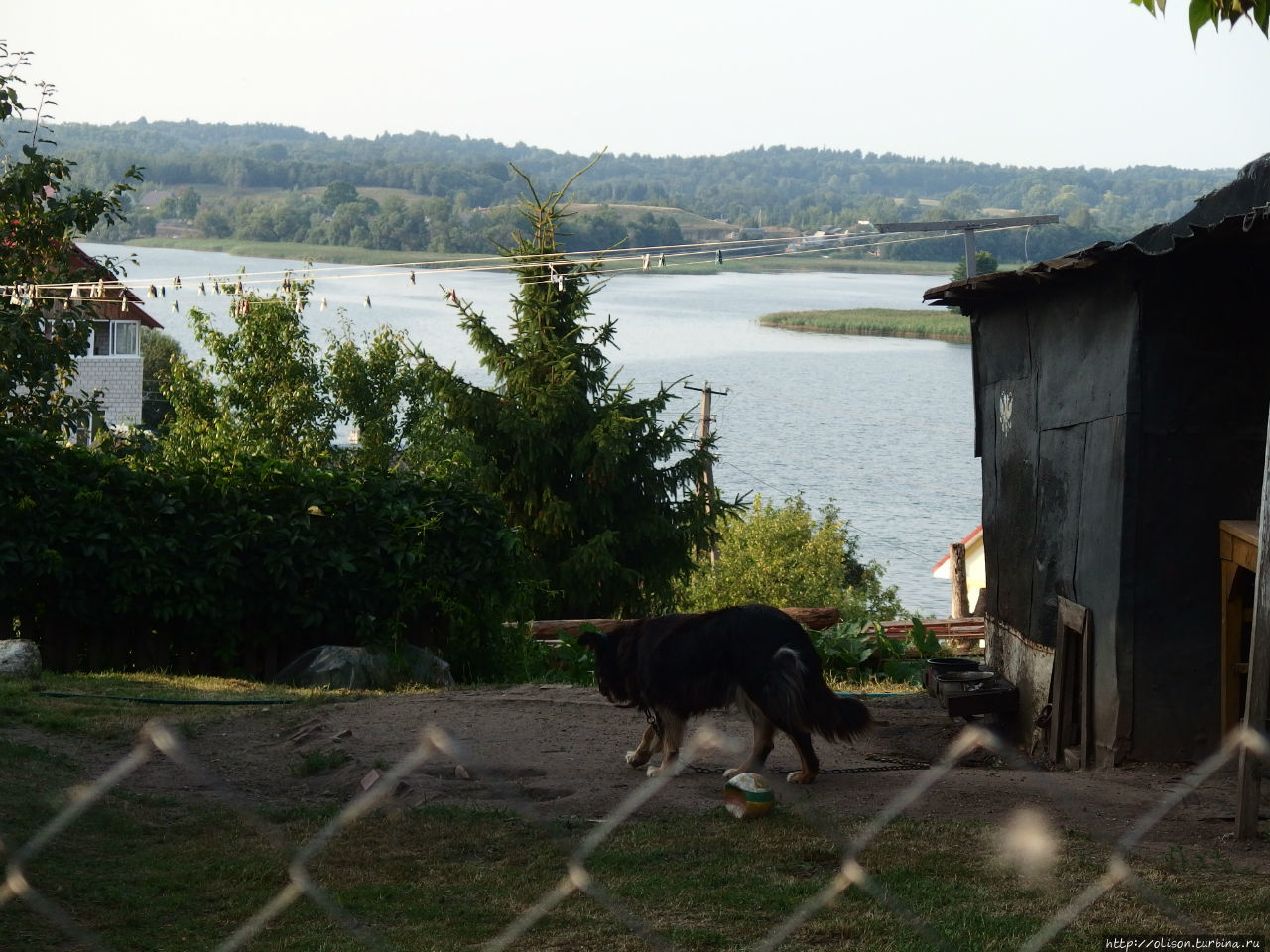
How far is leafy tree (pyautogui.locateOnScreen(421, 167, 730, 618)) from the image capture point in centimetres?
2503

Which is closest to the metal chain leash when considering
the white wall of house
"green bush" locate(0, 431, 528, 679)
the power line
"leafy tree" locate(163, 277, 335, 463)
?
"green bush" locate(0, 431, 528, 679)

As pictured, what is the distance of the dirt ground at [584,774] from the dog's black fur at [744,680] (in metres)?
0.33

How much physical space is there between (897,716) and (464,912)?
22.6 feet

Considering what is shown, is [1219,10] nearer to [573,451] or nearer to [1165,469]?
[1165,469]

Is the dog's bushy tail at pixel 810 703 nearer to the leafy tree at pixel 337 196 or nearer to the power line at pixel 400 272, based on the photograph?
the power line at pixel 400 272

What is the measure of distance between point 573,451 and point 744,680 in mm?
18004

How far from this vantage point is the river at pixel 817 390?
60750mm


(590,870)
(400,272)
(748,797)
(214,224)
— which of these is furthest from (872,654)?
(214,224)

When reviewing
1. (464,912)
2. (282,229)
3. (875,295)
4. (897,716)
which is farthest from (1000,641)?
(875,295)

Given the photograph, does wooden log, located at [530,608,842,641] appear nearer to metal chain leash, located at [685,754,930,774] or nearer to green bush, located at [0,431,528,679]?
green bush, located at [0,431,528,679]

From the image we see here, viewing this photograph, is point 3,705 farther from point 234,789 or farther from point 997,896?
point 997,896

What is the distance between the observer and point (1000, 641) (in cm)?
1184

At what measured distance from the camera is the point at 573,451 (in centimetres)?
2550

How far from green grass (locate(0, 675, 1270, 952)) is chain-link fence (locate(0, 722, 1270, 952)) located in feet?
0.12
